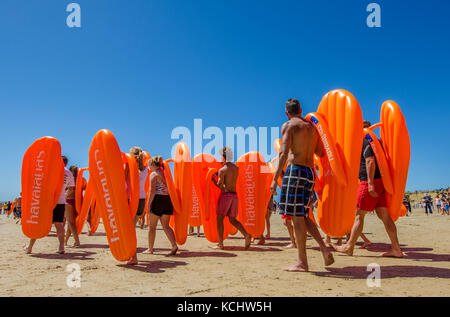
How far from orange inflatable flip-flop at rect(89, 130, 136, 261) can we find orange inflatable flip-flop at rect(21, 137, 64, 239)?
1.94 m

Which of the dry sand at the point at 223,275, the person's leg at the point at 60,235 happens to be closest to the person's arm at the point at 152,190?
the dry sand at the point at 223,275

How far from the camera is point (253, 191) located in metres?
6.96

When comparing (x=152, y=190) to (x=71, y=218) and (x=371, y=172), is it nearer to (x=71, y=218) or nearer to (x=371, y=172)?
(x=71, y=218)

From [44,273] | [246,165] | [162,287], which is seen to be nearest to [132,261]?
[44,273]

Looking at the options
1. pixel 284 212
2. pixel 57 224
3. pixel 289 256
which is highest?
pixel 284 212

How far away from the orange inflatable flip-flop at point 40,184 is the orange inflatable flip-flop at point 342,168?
4.55m

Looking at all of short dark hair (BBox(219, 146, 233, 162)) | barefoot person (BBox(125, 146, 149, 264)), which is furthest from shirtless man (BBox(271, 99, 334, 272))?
short dark hair (BBox(219, 146, 233, 162))

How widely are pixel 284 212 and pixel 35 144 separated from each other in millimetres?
4665

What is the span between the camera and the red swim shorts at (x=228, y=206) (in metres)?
6.06

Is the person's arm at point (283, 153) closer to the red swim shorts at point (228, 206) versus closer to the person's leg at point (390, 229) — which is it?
the person's leg at point (390, 229)

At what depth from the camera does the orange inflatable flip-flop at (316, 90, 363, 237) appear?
3971mm

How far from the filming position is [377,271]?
142 inches
